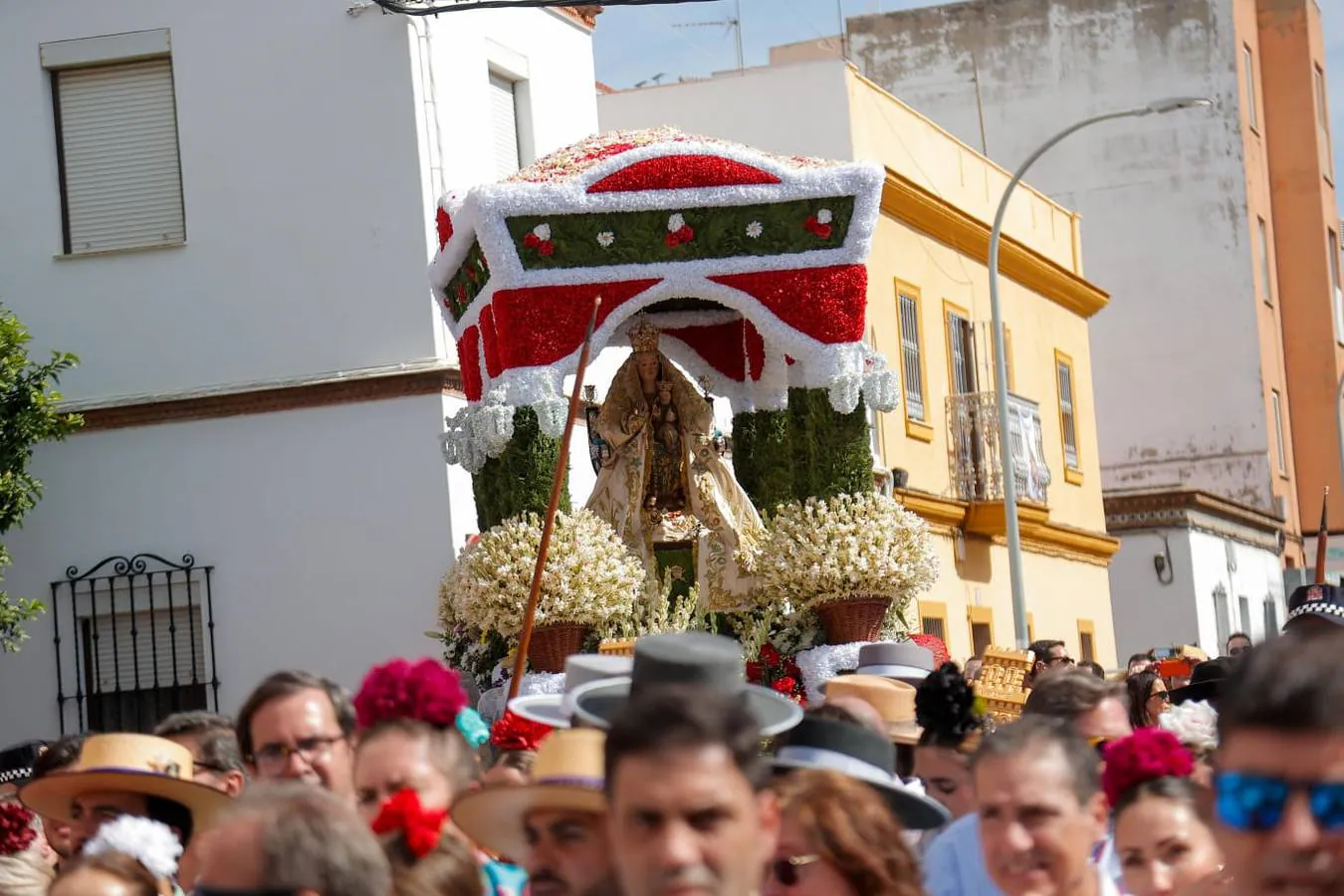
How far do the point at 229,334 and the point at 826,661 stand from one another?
7.19 m

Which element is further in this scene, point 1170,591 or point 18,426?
point 1170,591

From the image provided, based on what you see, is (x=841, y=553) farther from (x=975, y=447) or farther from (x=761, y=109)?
(x=975, y=447)

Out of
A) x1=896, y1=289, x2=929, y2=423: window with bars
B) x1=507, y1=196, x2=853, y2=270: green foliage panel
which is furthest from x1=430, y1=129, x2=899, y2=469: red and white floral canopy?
x1=896, y1=289, x2=929, y2=423: window with bars

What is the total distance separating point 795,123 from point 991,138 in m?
11.2

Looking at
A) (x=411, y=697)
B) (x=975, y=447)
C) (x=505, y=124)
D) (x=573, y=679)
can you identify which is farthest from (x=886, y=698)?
(x=975, y=447)

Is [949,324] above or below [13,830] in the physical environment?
above

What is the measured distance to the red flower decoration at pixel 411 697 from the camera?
19.3 feet

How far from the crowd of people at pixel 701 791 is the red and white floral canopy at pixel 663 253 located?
15.7 ft

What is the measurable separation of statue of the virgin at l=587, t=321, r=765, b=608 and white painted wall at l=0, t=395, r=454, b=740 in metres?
3.91

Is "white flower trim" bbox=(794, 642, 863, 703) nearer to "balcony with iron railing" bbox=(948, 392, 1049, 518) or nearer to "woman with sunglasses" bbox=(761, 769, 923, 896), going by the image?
"woman with sunglasses" bbox=(761, 769, 923, 896)

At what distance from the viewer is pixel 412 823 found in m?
5.08

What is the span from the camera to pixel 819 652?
13070 mm

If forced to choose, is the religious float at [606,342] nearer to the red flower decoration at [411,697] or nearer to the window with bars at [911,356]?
the red flower decoration at [411,697]

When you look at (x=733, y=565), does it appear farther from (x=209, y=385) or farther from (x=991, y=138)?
(x=991, y=138)
